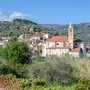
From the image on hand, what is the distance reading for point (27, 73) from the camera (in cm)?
2011

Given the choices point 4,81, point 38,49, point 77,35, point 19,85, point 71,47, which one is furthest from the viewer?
point 77,35

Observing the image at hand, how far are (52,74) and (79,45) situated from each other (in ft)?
249

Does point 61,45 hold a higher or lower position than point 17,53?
lower

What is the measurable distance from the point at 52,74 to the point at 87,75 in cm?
340

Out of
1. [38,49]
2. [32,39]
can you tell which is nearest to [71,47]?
[38,49]

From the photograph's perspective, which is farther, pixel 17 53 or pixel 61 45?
pixel 61 45

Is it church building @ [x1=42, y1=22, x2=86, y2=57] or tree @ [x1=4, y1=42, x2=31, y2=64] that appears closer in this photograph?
tree @ [x1=4, y1=42, x2=31, y2=64]

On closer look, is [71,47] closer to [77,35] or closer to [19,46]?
[19,46]

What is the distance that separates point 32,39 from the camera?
118 m

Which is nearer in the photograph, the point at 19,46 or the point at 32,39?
the point at 19,46

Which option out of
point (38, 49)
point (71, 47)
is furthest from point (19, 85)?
point (38, 49)

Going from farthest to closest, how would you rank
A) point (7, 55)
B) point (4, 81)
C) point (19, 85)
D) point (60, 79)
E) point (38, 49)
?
point (38, 49)
point (7, 55)
point (60, 79)
point (4, 81)
point (19, 85)

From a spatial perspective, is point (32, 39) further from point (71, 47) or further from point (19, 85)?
point (19, 85)

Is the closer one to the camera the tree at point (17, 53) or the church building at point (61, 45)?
the tree at point (17, 53)
